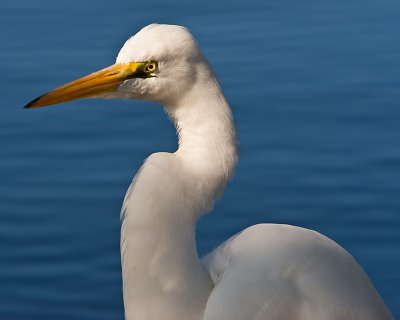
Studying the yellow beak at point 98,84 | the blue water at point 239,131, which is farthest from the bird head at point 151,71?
the blue water at point 239,131

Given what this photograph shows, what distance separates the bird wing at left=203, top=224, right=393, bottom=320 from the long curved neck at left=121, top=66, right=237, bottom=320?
108mm

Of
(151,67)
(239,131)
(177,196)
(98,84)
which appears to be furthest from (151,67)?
(239,131)

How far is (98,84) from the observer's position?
2326 millimetres

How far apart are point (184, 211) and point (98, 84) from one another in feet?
1.04

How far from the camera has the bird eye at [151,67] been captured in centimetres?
230

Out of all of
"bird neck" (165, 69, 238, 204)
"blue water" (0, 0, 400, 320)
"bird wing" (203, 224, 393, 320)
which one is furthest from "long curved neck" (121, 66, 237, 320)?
"blue water" (0, 0, 400, 320)

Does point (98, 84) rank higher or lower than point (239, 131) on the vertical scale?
higher

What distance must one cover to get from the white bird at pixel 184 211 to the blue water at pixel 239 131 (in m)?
0.97

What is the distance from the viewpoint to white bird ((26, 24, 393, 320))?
2279 millimetres

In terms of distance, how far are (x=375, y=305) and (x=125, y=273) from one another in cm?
60

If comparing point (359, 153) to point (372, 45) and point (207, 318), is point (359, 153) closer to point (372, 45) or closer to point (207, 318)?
point (372, 45)

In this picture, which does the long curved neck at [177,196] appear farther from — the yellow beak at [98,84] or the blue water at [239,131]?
the blue water at [239,131]

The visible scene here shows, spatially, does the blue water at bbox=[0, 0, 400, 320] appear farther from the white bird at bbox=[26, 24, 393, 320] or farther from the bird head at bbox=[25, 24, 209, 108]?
the bird head at bbox=[25, 24, 209, 108]

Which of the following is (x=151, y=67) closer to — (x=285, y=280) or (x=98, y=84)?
(x=98, y=84)
